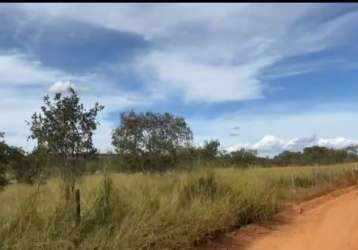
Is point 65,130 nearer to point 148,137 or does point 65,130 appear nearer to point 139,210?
point 139,210

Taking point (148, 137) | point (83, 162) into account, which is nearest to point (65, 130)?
point (83, 162)

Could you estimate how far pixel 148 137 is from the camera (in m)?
30.8

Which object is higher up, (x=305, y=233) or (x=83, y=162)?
(x=83, y=162)

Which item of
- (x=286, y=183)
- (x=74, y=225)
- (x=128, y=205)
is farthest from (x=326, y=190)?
(x=74, y=225)

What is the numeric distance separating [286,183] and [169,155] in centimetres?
540

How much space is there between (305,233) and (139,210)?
4.25 meters

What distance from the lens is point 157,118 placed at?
34.9 metres

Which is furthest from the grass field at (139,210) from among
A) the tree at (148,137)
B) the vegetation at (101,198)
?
the tree at (148,137)

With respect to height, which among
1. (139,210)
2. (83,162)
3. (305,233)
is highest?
(83,162)

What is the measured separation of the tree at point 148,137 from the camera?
85.0ft

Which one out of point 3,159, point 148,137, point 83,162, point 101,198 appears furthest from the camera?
point 148,137

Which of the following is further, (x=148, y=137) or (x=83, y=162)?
(x=148, y=137)

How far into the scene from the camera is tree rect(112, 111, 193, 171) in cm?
2592

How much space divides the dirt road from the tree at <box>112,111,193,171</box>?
858 cm
